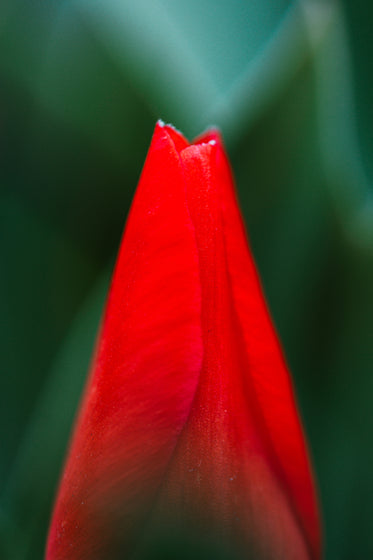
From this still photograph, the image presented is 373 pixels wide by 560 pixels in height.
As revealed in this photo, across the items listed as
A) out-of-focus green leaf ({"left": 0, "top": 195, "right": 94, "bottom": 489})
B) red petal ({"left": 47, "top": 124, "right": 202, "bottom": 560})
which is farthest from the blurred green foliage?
red petal ({"left": 47, "top": 124, "right": 202, "bottom": 560})

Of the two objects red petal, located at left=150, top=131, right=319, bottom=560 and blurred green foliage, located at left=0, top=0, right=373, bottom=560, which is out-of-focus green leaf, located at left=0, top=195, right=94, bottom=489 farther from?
red petal, located at left=150, top=131, right=319, bottom=560

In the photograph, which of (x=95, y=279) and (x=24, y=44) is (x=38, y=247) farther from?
(x=24, y=44)

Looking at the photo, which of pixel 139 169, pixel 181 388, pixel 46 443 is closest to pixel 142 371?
pixel 181 388

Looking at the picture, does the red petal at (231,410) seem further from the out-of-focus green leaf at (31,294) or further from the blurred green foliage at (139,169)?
the out-of-focus green leaf at (31,294)

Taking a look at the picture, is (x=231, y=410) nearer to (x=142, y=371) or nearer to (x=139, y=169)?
(x=142, y=371)

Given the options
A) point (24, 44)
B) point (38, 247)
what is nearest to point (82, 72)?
point (24, 44)
